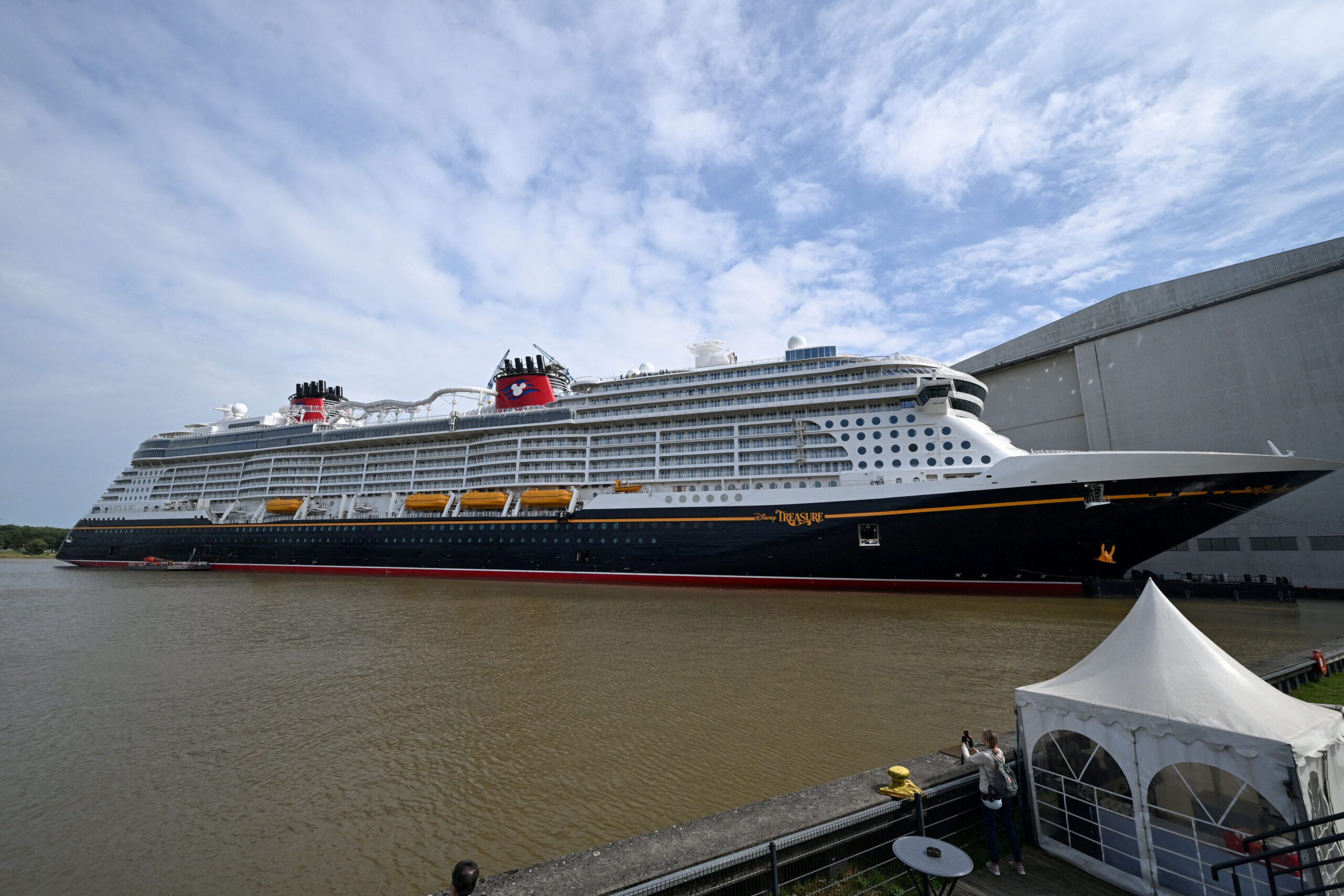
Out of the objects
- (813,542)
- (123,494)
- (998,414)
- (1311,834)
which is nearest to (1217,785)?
(1311,834)

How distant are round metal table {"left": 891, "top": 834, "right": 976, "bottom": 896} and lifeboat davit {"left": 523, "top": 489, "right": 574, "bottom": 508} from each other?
980 inches

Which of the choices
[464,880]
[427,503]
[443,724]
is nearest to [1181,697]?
[464,880]

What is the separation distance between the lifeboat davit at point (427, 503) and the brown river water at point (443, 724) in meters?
14.5

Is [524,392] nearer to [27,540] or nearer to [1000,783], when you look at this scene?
[1000,783]

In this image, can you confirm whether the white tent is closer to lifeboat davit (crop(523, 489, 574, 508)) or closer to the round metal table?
the round metal table

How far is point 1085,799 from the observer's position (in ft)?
14.0

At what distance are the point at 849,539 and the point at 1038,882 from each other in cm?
1822

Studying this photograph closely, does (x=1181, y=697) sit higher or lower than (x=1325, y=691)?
higher

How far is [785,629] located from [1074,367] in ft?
85.7

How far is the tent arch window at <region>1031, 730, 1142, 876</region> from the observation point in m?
4.00

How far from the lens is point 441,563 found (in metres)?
30.3

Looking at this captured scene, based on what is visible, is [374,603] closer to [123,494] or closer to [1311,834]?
[1311,834]

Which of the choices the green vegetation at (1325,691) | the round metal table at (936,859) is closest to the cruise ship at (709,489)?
the green vegetation at (1325,691)

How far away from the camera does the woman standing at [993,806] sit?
408 centimetres
